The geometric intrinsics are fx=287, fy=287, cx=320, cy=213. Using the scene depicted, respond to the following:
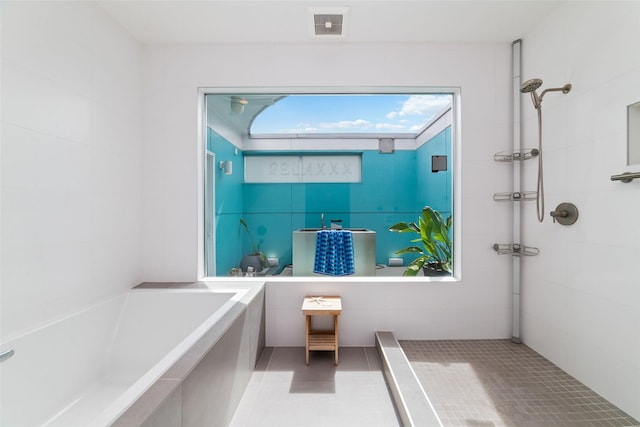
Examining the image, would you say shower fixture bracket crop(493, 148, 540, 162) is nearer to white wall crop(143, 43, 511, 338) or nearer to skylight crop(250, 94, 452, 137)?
white wall crop(143, 43, 511, 338)

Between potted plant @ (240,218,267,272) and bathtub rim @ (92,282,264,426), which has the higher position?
potted plant @ (240,218,267,272)

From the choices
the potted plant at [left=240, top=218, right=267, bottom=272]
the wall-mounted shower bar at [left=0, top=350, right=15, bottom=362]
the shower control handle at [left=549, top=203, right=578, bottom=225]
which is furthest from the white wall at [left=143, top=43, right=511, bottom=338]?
the wall-mounted shower bar at [left=0, top=350, right=15, bottom=362]

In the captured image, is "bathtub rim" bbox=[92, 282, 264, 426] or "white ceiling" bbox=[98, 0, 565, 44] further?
"white ceiling" bbox=[98, 0, 565, 44]

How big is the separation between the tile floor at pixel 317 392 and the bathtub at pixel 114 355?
196 mm

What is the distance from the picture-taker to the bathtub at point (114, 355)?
36.3 inches

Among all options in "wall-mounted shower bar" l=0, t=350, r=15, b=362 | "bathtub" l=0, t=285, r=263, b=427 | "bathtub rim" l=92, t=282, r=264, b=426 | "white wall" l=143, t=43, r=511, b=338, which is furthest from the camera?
"white wall" l=143, t=43, r=511, b=338

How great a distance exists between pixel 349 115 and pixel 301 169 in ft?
→ 1.92

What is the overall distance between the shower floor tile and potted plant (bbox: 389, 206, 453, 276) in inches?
21.0

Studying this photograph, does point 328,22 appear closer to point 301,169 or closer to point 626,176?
point 301,169

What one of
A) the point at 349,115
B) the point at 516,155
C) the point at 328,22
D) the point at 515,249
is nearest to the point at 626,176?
the point at 516,155

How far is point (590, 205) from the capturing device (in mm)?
1508

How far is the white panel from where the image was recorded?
2334 mm

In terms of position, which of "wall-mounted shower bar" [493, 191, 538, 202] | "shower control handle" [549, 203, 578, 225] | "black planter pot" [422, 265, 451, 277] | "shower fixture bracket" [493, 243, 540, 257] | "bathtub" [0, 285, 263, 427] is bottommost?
"bathtub" [0, 285, 263, 427]

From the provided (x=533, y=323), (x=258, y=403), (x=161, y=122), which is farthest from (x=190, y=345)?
(x=533, y=323)
